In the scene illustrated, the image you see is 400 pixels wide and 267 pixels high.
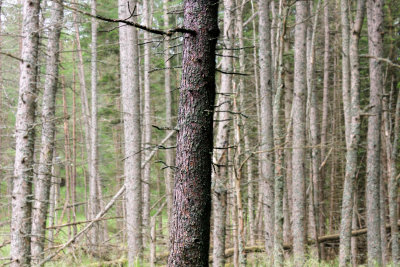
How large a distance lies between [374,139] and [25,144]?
8.67 meters

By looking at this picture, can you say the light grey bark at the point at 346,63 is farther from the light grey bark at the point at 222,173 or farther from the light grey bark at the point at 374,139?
the light grey bark at the point at 222,173

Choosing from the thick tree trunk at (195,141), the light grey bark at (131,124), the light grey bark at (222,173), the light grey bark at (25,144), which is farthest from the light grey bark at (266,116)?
the thick tree trunk at (195,141)

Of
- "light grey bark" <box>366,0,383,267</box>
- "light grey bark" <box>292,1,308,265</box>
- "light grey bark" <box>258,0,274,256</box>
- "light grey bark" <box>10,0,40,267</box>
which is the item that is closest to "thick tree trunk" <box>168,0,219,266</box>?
"light grey bark" <box>10,0,40,267</box>

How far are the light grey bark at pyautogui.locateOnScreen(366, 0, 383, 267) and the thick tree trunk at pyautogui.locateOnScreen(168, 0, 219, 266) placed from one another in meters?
8.41

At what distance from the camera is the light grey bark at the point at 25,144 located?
22.4 feet

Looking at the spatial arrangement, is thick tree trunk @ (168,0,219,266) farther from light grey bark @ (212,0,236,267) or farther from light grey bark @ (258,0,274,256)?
light grey bark @ (258,0,274,256)

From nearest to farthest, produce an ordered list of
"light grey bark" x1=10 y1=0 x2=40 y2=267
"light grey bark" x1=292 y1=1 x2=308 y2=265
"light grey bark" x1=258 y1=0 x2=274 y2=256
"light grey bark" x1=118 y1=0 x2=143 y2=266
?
"light grey bark" x1=10 y1=0 x2=40 y2=267 < "light grey bark" x1=118 y1=0 x2=143 y2=266 < "light grey bark" x1=258 y1=0 x2=274 y2=256 < "light grey bark" x1=292 y1=1 x2=308 y2=265

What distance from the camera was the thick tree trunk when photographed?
3199 millimetres

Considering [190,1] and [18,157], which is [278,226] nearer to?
[190,1]

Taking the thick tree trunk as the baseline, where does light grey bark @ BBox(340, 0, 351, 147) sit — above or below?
above

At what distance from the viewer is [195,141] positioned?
3.30 meters

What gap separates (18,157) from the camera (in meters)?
6.89

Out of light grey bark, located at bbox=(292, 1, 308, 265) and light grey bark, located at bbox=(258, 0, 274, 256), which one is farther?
light grey bark, located at bbox=(292, 1, 308, 265)

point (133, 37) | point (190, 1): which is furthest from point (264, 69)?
point (190, 1)
